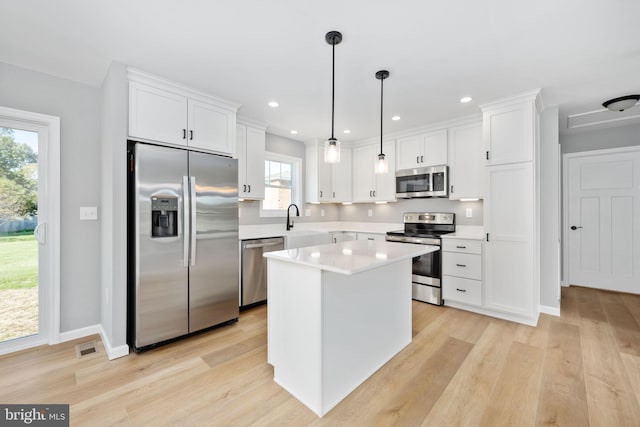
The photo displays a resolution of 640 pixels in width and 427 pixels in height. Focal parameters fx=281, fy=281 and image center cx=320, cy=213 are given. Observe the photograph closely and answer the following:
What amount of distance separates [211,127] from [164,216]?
1059 mm

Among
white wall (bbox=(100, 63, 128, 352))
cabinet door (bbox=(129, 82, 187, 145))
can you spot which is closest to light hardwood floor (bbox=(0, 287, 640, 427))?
white wall (bbox=(100, 63, 128, 352))

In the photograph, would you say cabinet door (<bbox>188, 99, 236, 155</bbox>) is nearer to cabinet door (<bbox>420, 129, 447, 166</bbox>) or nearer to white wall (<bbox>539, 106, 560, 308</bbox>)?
cabinet door (<bbox>420, 129, 447, 166</bbox>)

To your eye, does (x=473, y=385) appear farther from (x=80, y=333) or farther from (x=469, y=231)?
(x=80, y=333)

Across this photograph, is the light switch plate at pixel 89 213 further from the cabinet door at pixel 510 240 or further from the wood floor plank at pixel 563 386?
the cabinet door at pixel 510 240

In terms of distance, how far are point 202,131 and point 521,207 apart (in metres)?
3.48

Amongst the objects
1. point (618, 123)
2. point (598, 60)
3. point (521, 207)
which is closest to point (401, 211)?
point (521, 207)

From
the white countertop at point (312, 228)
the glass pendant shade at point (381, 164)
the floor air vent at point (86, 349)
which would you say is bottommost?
the floor air vent at point (86, 349)

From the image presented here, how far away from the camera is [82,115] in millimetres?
2740

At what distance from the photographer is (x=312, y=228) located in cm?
494

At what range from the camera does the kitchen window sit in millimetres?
4355

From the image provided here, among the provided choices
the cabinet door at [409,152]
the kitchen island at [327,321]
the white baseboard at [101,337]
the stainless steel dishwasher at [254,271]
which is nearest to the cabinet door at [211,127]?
the stainless steel dishwasher at [254,271]

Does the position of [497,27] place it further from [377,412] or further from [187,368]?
[187,368]

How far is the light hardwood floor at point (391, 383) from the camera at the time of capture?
1.68m

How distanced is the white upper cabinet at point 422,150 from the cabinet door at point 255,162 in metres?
2.07
